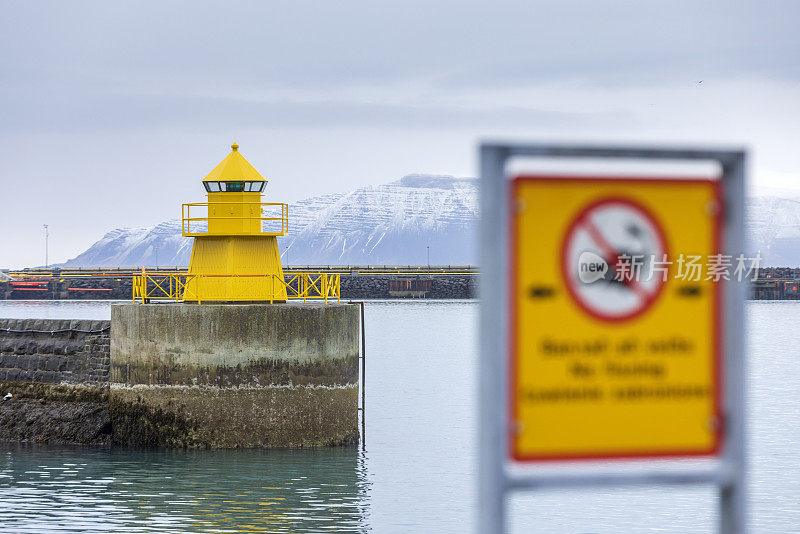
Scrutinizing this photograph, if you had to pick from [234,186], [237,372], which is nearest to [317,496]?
[237,372]

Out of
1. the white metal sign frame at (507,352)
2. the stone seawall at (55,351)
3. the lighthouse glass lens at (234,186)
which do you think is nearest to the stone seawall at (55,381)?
the stone seawall at (55,351)

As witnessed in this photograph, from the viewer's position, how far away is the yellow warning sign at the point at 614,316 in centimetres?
334

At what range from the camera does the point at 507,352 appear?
3.31 metres

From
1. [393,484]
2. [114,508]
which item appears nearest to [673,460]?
[114,508]

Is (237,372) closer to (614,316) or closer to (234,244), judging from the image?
(234,244)

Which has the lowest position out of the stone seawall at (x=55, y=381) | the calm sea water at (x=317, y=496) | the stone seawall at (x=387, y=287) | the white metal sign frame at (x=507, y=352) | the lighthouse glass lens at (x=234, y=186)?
the calm sea water at (x=317, y=496)

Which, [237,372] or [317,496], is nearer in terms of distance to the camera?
[317,496]

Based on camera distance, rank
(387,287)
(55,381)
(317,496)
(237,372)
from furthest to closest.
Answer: (387,287) → (55,381) → (237,372) → (317,496)

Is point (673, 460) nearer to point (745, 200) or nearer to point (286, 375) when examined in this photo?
point (745, 200)

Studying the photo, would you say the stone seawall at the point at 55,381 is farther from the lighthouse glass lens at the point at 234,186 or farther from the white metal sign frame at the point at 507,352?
the white metal sign frame at the point at 507,352

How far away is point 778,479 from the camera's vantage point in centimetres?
2273

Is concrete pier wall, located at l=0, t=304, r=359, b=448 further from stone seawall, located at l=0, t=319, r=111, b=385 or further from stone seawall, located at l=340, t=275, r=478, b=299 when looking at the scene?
stone seawall, located at l=340, t=275, r=478, b=299

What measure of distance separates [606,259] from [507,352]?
1.29 ft

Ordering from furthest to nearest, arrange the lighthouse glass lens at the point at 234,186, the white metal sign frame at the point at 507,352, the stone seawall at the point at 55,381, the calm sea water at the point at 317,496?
the lighthouse glass lens at the point at 234,186, the stone seawall at the point at 55,381, the calm sea water at the point at 317,496, the white metal sign frame at the point at 507,352
